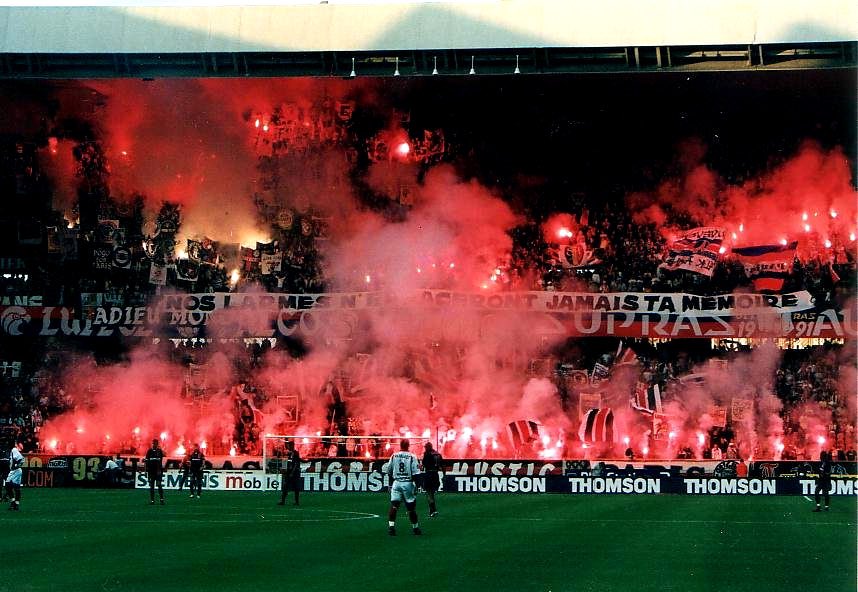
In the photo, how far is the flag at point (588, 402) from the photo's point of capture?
165 ft

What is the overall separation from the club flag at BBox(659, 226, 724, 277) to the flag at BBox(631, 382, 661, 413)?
19.4ft

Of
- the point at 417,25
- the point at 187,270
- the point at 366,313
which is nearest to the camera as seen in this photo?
the point at 417,25

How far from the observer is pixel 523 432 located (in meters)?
50.2

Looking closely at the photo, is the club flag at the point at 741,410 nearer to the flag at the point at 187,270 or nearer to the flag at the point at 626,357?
the flag at the point at 626,357

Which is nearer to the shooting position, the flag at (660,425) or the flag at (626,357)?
the flag at (660,425)

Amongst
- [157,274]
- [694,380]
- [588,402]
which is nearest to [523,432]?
[588,402]

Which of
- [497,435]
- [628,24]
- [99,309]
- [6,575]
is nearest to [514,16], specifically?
[628,24]

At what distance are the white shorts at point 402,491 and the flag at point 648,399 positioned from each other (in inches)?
1228

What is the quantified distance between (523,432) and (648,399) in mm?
5527

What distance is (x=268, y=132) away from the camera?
5362 centimetres

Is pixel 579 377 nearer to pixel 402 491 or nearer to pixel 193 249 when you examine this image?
pixel 193 249

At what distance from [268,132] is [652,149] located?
1772cm

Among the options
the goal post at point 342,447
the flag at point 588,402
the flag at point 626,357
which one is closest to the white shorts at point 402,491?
the goal post at point 342,447

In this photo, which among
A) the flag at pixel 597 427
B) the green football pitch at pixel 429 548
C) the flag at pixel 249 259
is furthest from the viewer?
the flag at pixel 249 259
